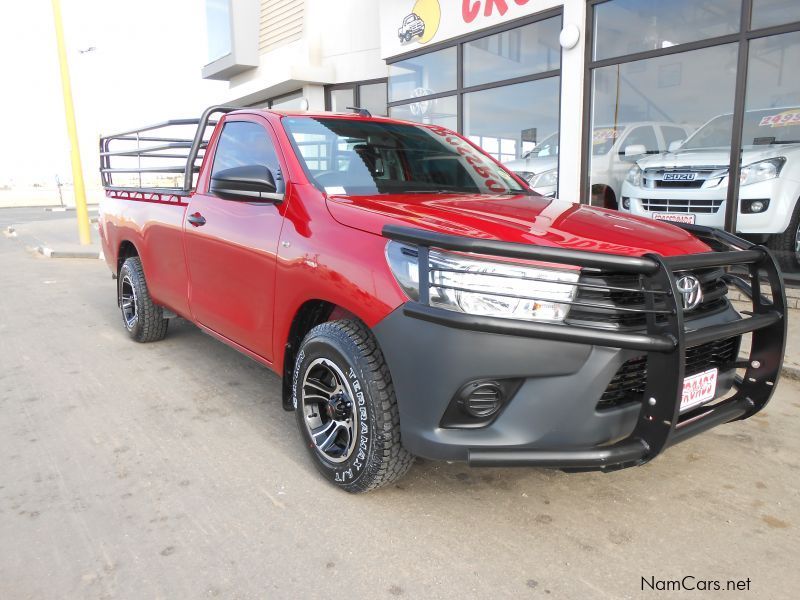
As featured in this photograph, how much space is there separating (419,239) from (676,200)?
5905 millimetres

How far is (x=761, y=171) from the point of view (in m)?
6.43

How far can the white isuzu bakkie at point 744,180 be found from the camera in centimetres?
630

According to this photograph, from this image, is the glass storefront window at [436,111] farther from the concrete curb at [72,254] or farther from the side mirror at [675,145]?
the concrete curb at [72,254]

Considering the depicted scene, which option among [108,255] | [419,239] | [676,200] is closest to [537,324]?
[419,239]

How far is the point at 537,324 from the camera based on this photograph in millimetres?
2107

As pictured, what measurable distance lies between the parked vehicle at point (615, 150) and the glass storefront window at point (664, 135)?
13 mm

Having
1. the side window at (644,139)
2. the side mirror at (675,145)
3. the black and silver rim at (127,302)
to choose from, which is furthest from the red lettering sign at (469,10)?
the black and silver rim at (127,302)

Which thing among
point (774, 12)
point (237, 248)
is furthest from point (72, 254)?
point (774, 12)

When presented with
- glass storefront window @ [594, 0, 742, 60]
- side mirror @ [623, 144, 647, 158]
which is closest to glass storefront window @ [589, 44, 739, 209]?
side mirror @ [623, 144, 647, 158]

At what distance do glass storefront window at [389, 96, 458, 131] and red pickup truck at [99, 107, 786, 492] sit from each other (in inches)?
282

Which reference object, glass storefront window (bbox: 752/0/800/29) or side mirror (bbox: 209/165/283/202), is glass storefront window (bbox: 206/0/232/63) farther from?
side mirror (bbox: 209/165/283/202)

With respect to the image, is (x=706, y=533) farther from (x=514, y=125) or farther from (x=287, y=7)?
(x=287, y=7)

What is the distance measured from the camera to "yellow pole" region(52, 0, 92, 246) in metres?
12.6

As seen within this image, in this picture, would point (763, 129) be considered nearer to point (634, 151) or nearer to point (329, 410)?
point (634, 151)
